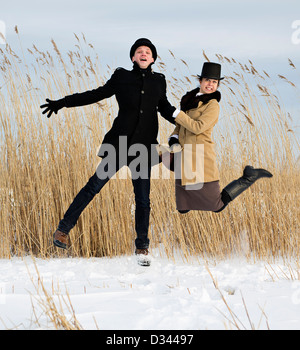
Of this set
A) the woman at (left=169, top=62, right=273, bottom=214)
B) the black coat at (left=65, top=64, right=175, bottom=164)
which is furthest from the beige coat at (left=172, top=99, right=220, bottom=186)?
the black coat at (left=65, top=64, right=175, bottom=164)

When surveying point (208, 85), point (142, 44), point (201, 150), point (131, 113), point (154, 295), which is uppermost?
point (142, 44)

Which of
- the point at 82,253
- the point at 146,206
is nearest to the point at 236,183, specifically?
the point at 146,206

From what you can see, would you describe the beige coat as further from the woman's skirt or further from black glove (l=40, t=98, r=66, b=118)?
black glove (l=40, t=98, r=66, b=118)

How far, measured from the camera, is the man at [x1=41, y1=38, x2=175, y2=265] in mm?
3078

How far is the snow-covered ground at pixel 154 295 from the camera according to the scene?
206 cm

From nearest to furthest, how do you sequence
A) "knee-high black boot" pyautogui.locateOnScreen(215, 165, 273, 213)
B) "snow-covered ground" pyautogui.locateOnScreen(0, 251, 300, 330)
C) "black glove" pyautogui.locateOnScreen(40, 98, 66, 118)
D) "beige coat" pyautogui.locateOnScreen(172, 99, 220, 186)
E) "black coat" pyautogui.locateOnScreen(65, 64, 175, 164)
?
"snow-covered ground" pyautogui.locateOnScreen(0, 251, 300, 330) → "beige coat" pyautogui.locateOnScreen(172, 99, 220, 186) → "knee-high black boot" pyautogui.locateOnScreen(215, 165, 273, 213) → "black coat" pyautogui.locateOnScreen(65, 64, 175, 164) → "black glove" pyautogui.locateOnScreen(40, 98, 66, 118)

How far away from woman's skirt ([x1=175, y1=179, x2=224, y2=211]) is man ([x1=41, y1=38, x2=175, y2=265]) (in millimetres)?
428

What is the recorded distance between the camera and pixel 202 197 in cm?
284

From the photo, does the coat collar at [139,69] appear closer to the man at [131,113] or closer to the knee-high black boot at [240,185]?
the man at [131,113]

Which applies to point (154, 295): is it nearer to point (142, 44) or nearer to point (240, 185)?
Answer: point (240, 185)

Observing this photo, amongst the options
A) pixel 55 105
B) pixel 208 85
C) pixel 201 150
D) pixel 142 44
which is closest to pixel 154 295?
pixel 201 150

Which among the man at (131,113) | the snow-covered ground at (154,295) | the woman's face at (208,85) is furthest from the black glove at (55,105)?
the snow-covered ground at (154,295)

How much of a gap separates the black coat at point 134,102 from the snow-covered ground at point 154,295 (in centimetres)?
100

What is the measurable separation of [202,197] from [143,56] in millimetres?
1101
